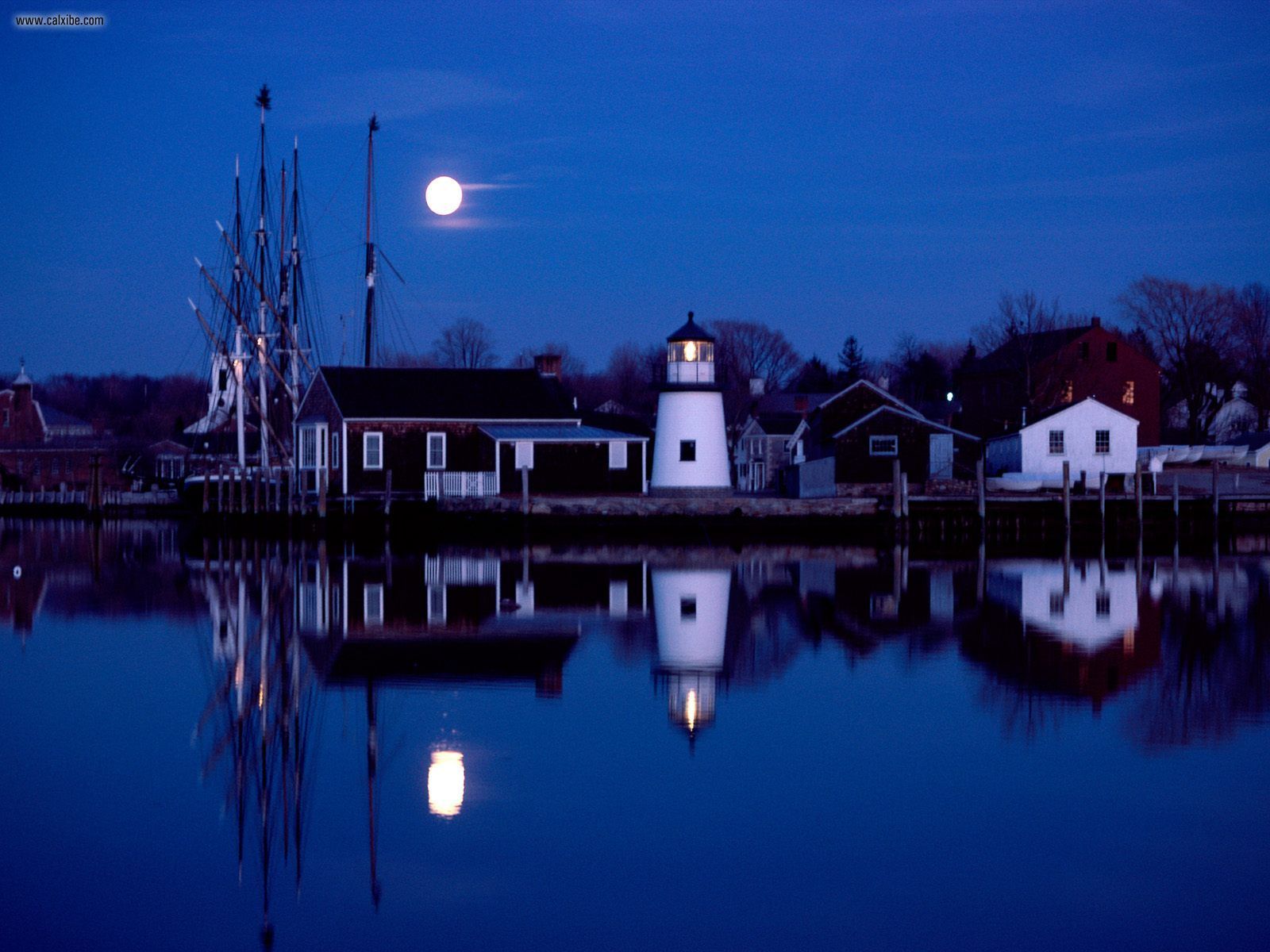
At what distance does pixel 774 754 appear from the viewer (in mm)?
16375

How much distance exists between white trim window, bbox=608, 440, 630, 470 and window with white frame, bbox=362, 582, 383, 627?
20.3 metres

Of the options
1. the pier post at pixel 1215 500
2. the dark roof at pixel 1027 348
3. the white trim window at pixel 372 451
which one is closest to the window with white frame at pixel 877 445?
the pier post at pixel 1215 500

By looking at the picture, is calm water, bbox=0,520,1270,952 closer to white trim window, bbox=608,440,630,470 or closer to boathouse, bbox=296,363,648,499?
boathouse, bbox=296,363,648,499

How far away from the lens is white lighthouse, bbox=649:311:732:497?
178 feet

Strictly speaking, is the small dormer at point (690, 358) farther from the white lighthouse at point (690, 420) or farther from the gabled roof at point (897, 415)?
the gabled roof at point (897, 415)

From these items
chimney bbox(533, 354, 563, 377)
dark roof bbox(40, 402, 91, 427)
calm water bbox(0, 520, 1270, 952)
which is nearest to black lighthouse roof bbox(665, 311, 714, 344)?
chimney bbox(533, 354, 563, 377)

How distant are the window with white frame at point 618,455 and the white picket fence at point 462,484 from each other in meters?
4.10

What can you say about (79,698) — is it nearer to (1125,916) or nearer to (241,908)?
(241,908)

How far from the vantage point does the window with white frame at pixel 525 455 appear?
179 feet

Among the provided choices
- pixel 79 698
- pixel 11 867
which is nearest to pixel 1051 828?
pixel 11 867

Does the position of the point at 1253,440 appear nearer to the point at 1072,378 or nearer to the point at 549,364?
the point at 1072,378

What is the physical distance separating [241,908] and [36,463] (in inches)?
3521

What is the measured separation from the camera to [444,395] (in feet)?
185

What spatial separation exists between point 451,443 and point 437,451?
582mm
